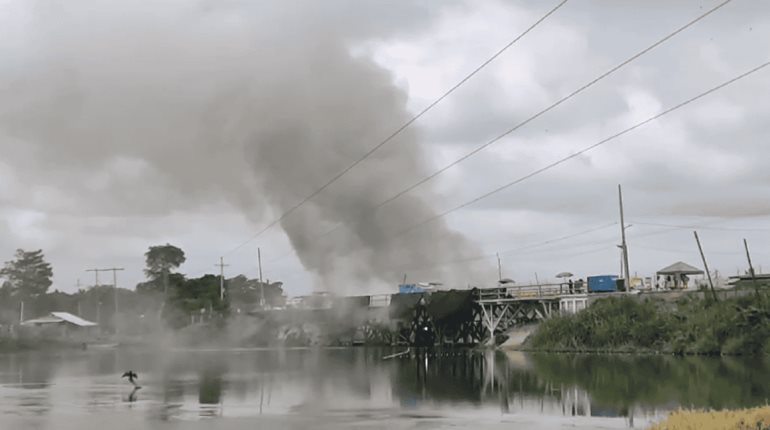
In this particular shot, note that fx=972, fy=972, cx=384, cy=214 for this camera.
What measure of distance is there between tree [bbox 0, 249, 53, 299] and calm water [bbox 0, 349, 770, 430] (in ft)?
449

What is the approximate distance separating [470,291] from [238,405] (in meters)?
63.9

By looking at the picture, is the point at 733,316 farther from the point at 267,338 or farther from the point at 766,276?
the point at 267,338

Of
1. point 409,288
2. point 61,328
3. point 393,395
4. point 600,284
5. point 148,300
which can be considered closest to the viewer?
point 393,395

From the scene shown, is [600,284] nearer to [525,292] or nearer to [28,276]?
[525,292]

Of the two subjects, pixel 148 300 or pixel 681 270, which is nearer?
pixel 681 270

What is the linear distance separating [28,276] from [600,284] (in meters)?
142

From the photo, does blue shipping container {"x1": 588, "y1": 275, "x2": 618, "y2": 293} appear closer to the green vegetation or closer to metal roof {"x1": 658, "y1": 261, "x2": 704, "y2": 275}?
metal roof {"x1": 658, "y1": 261, "x2": 704, "y2": 275}

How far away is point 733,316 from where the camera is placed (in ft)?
228

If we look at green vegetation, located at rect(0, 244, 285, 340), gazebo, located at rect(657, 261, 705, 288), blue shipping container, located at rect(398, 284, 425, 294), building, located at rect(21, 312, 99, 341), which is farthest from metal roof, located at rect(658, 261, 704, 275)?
building, located at rect(21, 312, 99, 341)

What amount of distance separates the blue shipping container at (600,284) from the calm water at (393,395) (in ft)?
79.7

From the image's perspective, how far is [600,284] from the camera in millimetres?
89438

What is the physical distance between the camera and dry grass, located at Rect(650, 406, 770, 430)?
21.8 metres

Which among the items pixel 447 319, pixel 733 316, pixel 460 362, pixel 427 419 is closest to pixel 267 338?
pixel 447 319

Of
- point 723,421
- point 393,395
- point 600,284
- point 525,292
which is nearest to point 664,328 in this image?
point 600,284
